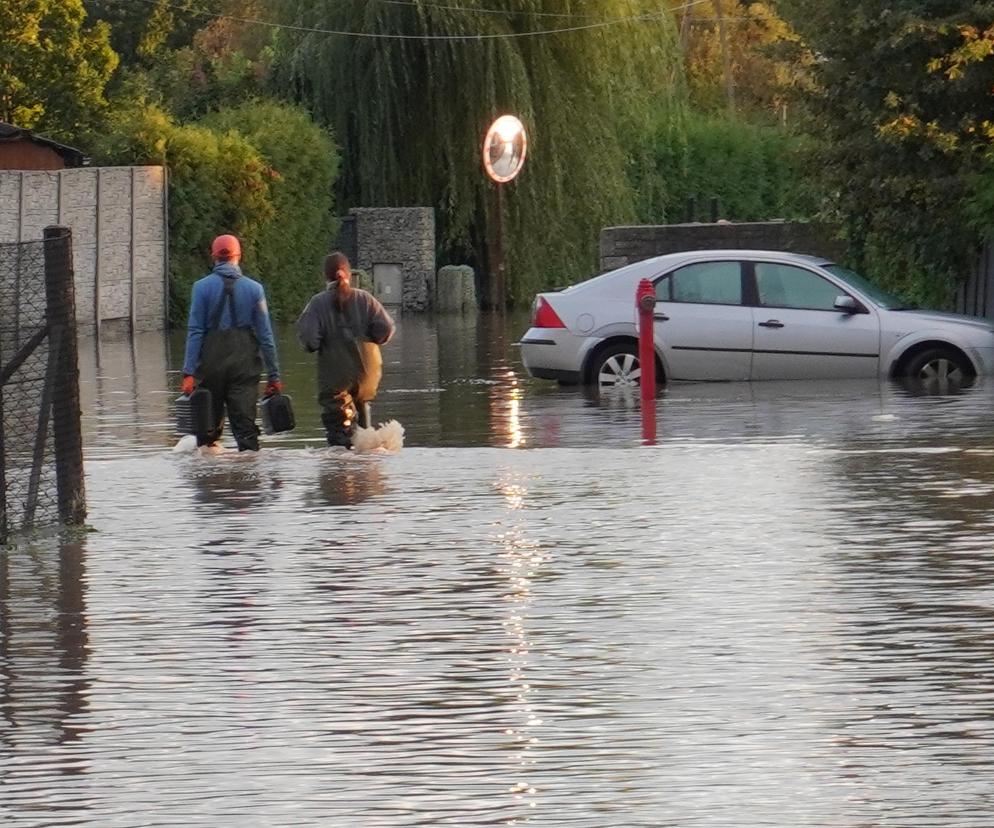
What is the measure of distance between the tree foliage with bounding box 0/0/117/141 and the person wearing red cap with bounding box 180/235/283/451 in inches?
1372

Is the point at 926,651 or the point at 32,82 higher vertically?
the point at 32,82

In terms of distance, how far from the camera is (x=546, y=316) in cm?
2361

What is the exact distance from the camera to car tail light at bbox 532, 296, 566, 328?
77.2 feet

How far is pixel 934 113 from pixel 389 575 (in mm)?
17977

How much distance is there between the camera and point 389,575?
11594 millimetres

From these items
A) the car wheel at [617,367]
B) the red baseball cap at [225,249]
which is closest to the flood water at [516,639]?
the red baseball cap at [225,249]

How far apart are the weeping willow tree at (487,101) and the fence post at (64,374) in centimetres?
3280

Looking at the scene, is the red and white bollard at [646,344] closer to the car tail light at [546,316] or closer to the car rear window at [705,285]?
the car rear window at [705,285]

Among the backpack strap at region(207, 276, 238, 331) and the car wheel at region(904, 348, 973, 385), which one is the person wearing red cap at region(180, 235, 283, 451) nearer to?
the backpack strap at region(207, 276, 238, 331)

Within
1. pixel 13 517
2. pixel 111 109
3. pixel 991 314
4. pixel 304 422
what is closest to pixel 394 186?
pixel 111 109

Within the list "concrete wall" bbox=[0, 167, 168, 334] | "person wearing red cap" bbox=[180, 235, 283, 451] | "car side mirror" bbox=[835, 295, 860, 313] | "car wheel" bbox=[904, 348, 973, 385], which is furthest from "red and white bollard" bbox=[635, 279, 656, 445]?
"concrete wall" bbox=[0, 167, 168, 334]

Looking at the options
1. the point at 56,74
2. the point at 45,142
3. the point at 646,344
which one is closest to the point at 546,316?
the point at 646,344

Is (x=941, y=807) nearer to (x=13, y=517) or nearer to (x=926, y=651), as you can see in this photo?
(x=926, y=651)

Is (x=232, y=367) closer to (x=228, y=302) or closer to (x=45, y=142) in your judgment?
(x=228, y=302)
